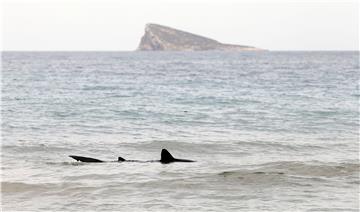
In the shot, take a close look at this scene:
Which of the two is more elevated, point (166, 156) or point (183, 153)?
point (166, 156)

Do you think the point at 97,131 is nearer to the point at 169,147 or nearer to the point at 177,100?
the point at 169,147

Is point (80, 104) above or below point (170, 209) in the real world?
above

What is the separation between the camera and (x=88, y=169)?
1412 cm

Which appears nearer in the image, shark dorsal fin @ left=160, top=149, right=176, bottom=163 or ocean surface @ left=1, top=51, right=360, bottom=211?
ocean surface @ left=1, top=51, right=360, bottom=211

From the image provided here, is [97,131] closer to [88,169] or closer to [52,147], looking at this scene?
[52,147]

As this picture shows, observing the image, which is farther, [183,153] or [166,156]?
[183,153]

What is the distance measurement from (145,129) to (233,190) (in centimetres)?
975

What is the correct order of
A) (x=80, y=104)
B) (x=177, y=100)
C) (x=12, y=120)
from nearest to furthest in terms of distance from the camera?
(x=12, y=120), (x=80, y=104), (x=177, y=100)

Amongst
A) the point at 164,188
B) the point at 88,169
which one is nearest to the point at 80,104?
the point at 88,169

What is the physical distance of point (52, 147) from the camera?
17672mm

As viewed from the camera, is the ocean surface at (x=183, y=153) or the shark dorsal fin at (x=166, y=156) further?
the shark dorsal fin at (x=166, y=156)

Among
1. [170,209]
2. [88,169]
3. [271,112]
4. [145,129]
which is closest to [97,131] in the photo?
[145,129]

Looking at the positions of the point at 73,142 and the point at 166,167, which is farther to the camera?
the point at 73,142

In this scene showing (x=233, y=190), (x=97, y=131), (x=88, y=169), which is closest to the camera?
(x=233, y=190)
